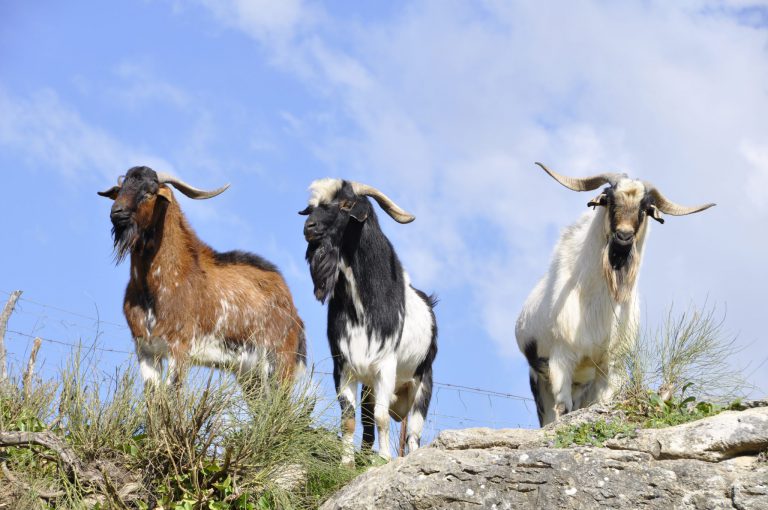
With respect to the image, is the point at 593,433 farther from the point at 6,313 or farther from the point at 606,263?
the point at 6,313

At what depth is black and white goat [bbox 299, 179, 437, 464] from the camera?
392 inches

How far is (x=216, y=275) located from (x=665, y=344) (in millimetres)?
4335

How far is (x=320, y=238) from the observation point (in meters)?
9.96

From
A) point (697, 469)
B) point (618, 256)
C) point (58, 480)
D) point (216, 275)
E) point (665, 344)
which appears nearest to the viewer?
point (697, 469)

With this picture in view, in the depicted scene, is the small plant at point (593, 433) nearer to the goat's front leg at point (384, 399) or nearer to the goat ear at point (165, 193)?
the goat's front leg at point (384, 399)

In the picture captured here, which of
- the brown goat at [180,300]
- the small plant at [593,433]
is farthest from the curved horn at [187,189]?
the small plant at [593,433]

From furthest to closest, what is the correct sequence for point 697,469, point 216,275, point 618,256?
point 216,275
point 618,256
point 697,469

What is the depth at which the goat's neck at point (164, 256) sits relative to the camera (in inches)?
402

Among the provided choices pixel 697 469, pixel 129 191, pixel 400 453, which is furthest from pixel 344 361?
pixel 697 469

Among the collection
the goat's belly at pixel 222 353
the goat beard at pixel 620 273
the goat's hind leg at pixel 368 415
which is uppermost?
the goat beard at pixel 620 273

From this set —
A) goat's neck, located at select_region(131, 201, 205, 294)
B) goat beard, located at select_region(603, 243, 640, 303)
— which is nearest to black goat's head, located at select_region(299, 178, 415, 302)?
goat's neck, located at select_region(131, 201, 205, 294)

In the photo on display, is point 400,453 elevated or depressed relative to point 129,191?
depressed

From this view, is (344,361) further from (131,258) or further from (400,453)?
(131,258)

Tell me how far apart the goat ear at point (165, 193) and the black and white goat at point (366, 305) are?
1261 mm
